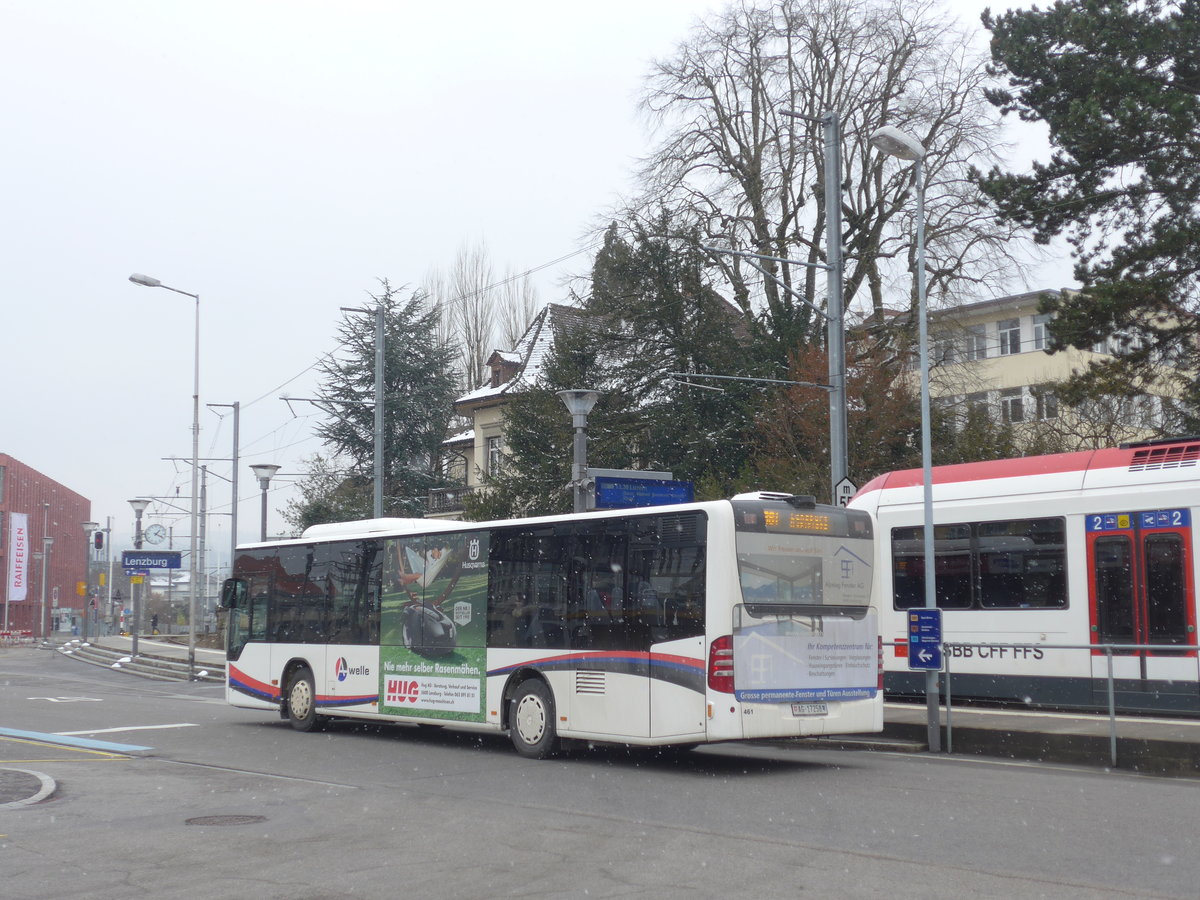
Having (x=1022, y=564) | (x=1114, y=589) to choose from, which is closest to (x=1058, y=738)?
(x=1114, y=589)

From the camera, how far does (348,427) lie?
49.4 m

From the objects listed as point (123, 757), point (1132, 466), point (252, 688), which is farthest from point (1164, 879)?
point (252, 688)

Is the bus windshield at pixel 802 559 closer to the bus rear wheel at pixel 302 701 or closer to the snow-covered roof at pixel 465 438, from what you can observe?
the bus rear wheel at pixel 302 701

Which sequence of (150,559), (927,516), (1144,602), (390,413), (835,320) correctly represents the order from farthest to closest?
(390,413), (150,559), (835,320), (1144,602), (927,516)

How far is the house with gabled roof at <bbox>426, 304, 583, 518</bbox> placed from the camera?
50.8 metres

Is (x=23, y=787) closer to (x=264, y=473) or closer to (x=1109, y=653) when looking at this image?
(x=1109, y=653)

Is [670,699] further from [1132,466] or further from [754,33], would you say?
[754,33]

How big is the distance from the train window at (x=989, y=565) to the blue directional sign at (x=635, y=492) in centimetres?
384

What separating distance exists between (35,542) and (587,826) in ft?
329

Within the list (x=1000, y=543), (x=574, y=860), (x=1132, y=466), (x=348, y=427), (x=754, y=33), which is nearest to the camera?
(x=574, y=860)

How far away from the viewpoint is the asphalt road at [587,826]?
788 centimetres

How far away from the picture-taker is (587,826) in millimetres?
10023

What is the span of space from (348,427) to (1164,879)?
43457 millimetres

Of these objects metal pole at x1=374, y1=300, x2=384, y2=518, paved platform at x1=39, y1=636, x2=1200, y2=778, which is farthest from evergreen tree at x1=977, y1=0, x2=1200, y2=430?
metal pole at x1=374, y1=300, x2=384, y2=518
